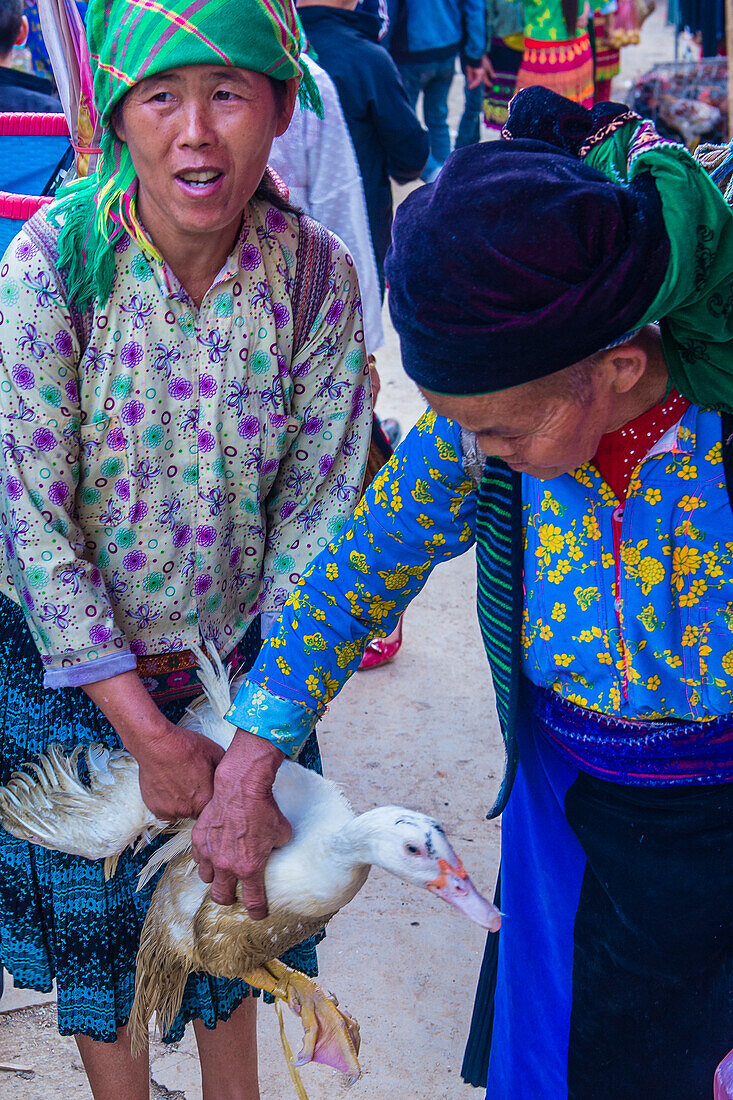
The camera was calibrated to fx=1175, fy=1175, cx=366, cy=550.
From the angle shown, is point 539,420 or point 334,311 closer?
point 539,420

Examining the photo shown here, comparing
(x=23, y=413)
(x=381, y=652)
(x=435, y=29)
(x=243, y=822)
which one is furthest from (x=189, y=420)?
(x=435, y=29)

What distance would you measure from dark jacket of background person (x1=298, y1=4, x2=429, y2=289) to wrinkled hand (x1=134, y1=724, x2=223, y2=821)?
9.13ft

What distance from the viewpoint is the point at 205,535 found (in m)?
1.88

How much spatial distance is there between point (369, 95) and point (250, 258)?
2413 millimetres

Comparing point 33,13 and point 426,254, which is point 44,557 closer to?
point 426,254

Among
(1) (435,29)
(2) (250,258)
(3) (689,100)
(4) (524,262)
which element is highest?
(4) (524,262)

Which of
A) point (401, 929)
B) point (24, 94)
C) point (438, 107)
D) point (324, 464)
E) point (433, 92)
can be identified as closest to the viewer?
point (324, 464)

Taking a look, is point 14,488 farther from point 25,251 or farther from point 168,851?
point 168,851

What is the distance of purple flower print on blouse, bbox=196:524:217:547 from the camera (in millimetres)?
1877

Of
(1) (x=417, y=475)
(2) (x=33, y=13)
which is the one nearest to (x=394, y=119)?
(2) (x=33, y=13)

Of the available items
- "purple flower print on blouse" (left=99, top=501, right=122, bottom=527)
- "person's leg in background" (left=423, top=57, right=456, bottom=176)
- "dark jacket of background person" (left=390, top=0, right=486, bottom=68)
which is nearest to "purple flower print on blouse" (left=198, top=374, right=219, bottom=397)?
"purple flower print on blouse" (left=99, top=501, right=122, bottom=527)

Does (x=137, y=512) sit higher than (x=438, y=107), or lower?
higher

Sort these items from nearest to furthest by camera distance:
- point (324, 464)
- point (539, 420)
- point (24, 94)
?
point (539, 420)
point (324, 464)
point (24, 94)

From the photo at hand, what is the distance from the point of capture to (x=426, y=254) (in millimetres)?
1282
